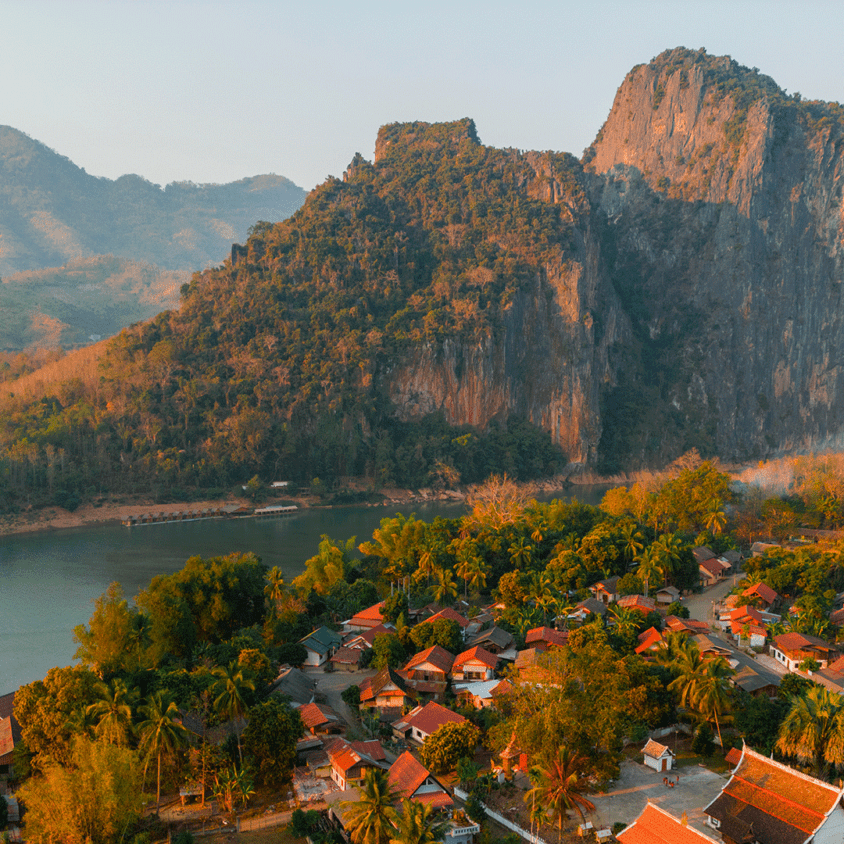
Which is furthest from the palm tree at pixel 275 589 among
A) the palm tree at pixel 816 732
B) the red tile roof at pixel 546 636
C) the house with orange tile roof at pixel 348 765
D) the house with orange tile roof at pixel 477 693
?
the palm tree at pixel 816 732

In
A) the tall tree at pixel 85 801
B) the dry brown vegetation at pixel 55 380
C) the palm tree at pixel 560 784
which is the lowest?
the palm tree at pixel 560 784

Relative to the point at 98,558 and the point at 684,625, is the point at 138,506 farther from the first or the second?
the point at 684,625

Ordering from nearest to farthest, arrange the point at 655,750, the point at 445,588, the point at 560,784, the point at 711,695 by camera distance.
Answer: the point at 560,784, the point at 655,750, the point at 711,695, the point at 445,588

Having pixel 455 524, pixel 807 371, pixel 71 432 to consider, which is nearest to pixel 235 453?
pixel 71 432

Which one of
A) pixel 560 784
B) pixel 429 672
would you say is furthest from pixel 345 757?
pixel 429 672

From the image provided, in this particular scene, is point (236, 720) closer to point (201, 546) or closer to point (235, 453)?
point (201, 546)

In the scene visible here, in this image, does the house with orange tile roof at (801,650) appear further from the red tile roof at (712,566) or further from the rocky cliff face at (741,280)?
the rocky cliff face at (741,280)
